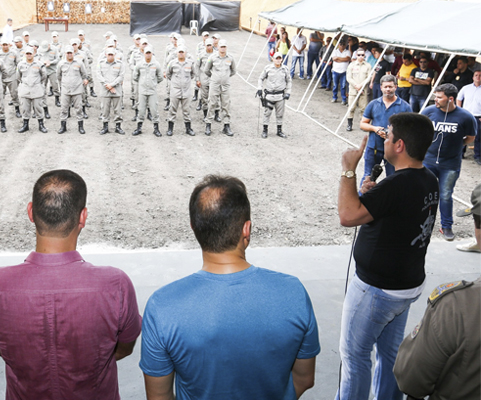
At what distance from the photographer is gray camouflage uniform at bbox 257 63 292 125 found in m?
10.3

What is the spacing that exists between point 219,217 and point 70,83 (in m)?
9.42

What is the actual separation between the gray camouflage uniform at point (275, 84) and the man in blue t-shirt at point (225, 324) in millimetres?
8797

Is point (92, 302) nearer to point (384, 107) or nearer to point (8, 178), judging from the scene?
point (384, 107)

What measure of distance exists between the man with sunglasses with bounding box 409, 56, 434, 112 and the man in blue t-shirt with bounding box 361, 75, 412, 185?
415 cm

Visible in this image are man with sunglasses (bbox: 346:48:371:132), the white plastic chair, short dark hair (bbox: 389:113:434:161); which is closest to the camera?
short dark hair (bbox: 389:113:434:161)

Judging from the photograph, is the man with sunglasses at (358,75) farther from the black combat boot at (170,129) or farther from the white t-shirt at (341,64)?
the black combat boot at (170,129)

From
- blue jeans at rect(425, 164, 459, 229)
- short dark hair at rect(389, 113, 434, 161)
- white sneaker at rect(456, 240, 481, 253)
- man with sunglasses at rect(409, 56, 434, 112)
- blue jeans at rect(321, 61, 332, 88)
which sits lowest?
white sneaker at rect(456, 240, 481, 253)

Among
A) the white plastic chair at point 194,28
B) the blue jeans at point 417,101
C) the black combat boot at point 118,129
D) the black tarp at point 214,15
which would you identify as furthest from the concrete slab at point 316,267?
the black tarp at point 214,15

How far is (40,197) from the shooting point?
2.01 metres

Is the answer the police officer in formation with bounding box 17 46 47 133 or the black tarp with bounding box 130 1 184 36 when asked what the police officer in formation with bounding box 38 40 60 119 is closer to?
the police officer in formation with bounding box 17 46 47 133

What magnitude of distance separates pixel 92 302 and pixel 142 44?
1028cm

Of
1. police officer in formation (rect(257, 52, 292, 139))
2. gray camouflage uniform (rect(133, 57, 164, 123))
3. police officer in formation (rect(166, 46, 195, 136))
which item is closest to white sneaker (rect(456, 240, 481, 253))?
police officer in formation (rect(257, 52, 292, 139))

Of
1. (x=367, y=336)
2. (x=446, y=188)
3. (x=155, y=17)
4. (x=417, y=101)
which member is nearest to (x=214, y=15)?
(x=155, y=17)

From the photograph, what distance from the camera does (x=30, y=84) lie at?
33.1ft
